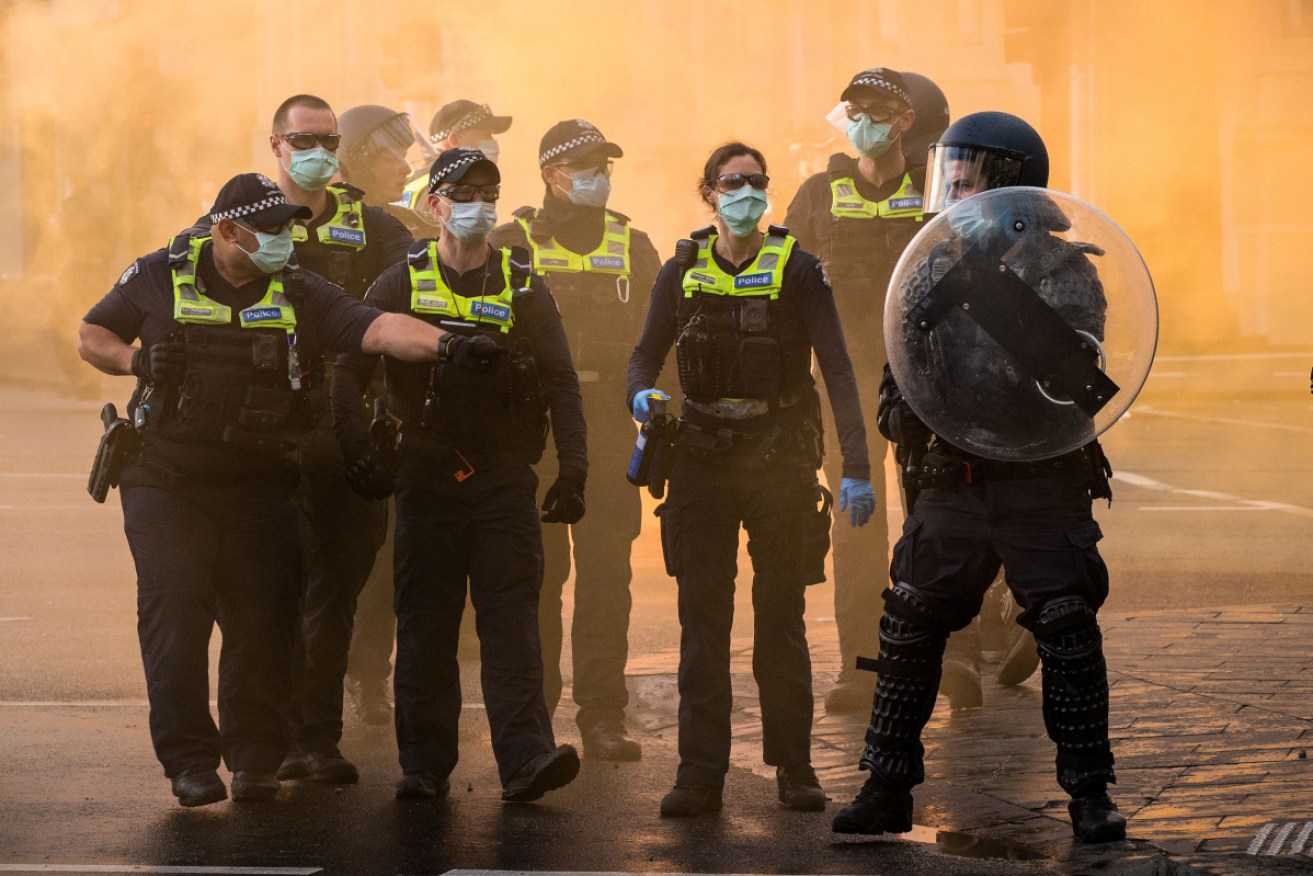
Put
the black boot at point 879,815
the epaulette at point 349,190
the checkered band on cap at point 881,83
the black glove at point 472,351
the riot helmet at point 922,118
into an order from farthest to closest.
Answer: the riot helmet at point 922,118, the checkered band on cap at point 881,83, the epaulette at point 349,190, the black glove at point 472,351, the black boot at point 879,815

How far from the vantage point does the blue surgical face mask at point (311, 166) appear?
7027 mm

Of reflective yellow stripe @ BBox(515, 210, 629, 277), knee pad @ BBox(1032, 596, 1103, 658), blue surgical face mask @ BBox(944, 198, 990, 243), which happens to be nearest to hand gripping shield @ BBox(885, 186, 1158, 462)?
blue surgical face mask @ BBox(944, 198, 990, 243)

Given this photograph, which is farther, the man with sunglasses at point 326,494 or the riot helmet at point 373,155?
the riot helmet at point 373,155

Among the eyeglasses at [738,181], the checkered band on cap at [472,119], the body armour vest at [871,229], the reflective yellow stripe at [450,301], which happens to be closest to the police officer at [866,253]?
the body armour vest at [871,229]

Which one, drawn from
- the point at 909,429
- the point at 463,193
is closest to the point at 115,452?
the point at 463,193

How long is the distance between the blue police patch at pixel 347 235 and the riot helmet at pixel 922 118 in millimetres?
2048

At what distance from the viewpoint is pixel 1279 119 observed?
77.4ft

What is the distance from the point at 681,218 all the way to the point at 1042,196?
44.6ft

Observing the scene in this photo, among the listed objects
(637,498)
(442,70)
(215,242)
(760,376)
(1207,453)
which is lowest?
(1207,453)

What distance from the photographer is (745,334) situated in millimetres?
6363

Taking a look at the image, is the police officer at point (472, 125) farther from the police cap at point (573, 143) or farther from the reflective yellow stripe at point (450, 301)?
the reflective yellow stripe at point (450, 301)

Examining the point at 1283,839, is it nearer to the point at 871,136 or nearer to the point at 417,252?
the point at 417,252

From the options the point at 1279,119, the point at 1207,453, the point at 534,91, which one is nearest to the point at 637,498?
the point at 1207,453

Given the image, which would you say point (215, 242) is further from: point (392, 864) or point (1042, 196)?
point (1042, 196)
